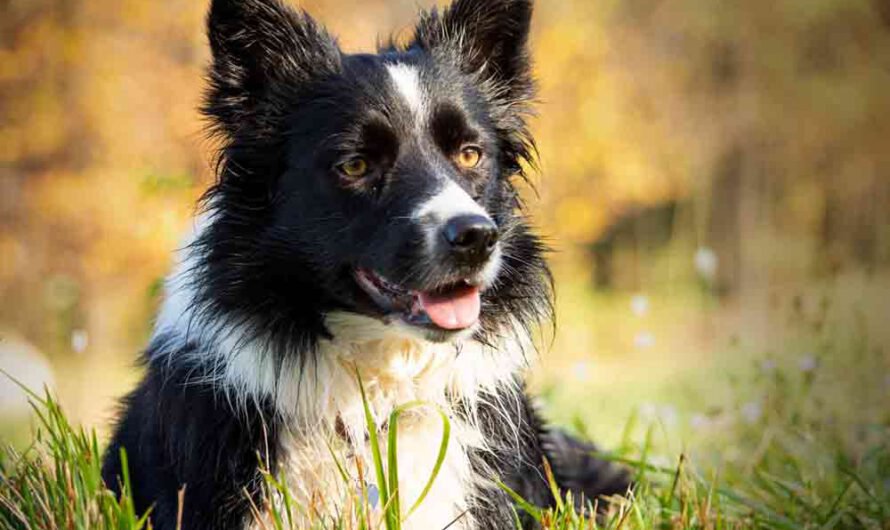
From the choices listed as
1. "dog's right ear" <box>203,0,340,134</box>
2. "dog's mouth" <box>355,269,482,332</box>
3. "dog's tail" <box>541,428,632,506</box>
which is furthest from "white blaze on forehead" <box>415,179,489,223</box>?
"dog's tail" <box>541,428,632,506</box>

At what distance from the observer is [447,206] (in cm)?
316

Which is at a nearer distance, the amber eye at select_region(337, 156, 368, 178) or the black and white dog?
the black and white dog

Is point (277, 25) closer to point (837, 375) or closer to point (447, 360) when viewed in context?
point (447, 360)

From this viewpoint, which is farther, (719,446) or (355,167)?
(719,446)

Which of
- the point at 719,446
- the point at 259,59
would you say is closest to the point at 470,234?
the point at 259,59

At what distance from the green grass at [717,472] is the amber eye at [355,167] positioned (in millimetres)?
872

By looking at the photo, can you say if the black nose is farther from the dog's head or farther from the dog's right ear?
the dog's right ear

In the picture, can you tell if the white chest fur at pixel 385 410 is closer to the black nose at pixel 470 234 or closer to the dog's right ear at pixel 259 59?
the black nose at pixel 470 234

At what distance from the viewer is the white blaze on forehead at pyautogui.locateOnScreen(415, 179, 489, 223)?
3119 mm

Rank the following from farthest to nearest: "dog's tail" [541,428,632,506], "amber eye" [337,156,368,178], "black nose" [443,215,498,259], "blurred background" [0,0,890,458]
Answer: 1. "blurred background" [0,0,890,458]
2. "dog's tail" [541,428,632,506]
3. "amber eye" [337,156,368,178]
4. "black nose" [443,215,498,259]

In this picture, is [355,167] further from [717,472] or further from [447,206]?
[717,472]

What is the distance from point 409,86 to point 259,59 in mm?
593

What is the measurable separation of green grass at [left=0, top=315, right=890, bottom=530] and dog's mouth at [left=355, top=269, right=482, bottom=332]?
300 mm

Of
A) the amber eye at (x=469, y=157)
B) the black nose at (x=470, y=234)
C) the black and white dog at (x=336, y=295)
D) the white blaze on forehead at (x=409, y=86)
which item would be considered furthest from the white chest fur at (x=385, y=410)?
the white blaze on forehead at (x=409, y=86)
